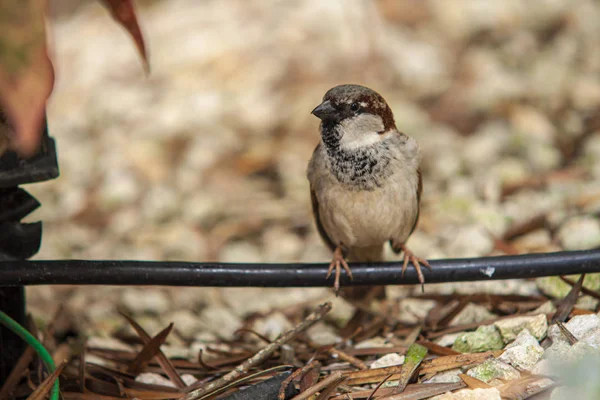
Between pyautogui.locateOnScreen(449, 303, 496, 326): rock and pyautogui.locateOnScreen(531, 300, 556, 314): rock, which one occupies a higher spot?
pyautogui.locateOnScreen(531, 300, 556, 314): rock

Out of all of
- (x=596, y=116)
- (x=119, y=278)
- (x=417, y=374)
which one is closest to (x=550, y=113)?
(x=596, y=116)

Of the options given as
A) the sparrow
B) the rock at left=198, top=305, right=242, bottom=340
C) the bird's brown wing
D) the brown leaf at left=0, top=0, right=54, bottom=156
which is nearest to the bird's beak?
the sparrow

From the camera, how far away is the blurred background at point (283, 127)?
8.96 feet

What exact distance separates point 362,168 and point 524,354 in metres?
0.63

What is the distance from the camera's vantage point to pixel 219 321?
95.4 inches

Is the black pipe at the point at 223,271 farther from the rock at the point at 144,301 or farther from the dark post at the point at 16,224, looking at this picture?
the rock at the point at 144,301

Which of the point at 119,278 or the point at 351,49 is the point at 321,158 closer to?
the point at 119,278

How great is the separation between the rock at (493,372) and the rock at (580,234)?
0.87 meters

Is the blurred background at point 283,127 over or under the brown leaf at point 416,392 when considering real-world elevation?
over

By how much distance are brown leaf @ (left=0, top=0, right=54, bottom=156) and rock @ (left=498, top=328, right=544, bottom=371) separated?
111 cm

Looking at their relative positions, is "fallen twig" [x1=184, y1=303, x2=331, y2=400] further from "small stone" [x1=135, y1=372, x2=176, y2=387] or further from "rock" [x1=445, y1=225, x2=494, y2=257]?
"rock" [x1=445, y1=225, x2=494, y2=257]

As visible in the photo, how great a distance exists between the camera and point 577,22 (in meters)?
4.31

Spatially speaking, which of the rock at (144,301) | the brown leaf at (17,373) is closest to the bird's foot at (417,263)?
the brown leaf at (17,373)

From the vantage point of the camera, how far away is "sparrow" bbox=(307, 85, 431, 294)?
72.0 inches
